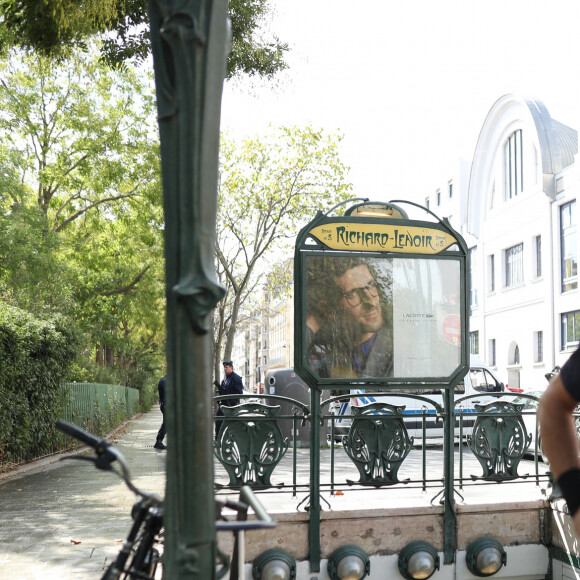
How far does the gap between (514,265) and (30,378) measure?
33.8 metres

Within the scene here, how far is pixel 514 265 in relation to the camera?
43094 mm

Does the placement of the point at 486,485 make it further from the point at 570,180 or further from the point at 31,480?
the point at 570,180

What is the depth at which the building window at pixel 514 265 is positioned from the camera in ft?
138

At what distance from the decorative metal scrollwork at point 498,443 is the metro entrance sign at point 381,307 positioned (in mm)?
459

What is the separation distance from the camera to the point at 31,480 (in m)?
12.7

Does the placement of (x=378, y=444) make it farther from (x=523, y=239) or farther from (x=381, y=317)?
(x=523, y=239)

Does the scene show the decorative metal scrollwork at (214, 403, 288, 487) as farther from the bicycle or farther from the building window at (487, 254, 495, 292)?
the building window at (487, 254, 495, 292)

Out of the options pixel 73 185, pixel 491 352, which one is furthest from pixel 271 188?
pixel 491 352

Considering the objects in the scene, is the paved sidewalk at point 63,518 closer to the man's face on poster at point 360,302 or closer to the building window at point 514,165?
the man's face on poster at point 360,302

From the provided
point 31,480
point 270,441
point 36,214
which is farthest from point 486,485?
point 36,214

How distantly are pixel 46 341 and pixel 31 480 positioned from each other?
11.2ft

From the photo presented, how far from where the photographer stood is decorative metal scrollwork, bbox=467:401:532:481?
7023mm

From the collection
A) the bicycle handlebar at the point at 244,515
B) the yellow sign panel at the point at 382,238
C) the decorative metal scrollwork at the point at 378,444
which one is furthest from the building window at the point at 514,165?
the bicycle handlebar at the point at 244,515

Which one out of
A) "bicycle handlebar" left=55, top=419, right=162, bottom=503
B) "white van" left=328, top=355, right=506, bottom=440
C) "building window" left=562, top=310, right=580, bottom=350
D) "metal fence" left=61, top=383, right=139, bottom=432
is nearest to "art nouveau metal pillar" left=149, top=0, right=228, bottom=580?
"bicycle handlebar" left=55, top=419, right=162, bottom=503
